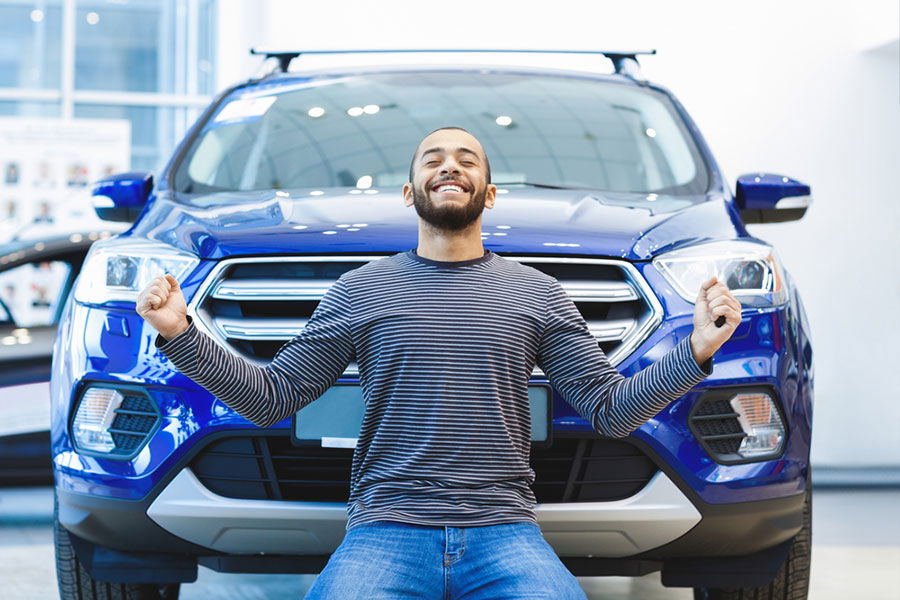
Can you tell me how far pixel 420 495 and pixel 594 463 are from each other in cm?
42

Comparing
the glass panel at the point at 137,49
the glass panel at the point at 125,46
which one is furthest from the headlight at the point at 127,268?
the glass panel at the point at 125,46

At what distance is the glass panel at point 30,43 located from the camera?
9914mm

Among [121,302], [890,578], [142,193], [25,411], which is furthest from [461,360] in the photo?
[25,411]

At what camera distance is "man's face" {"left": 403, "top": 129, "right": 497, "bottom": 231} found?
223 cm

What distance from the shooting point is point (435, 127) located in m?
3.49

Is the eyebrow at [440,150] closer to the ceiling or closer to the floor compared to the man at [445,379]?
closer to the ceiling

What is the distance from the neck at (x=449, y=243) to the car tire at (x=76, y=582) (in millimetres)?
1111

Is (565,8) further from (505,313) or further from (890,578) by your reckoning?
(505,313)

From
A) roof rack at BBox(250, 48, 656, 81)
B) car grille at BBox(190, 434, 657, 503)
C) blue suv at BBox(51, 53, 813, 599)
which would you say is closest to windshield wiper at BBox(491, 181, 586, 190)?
blue suv at BBox(51, 53, 813, 599)

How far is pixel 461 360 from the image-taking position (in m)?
2.22

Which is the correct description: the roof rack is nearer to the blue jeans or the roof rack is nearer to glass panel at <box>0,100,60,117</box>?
the blue jeans

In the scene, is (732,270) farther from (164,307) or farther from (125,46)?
(125,46)

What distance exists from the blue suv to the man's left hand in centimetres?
29

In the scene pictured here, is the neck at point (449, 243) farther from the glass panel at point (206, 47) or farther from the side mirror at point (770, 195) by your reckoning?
the glass panel at point (206, 47)
